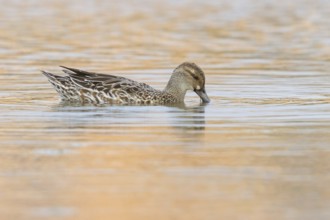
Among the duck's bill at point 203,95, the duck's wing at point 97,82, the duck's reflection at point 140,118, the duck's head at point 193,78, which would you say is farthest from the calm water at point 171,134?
the duck's wing at point 97,82

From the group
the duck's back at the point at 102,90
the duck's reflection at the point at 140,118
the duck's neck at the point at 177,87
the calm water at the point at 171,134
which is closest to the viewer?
the calm water at the point at 171,134

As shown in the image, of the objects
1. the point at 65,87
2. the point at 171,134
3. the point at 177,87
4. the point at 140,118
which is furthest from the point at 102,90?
the point at 171,134

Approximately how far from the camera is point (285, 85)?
57.0ft

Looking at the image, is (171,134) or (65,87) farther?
(65,87)

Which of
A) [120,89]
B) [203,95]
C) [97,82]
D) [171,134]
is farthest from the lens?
[203,95]

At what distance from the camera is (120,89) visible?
50.3 ft

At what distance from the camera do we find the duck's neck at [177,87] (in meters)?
15.7

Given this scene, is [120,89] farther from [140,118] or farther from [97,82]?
[140,118]

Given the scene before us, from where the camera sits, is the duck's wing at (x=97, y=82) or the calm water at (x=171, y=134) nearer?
the calm water at (x=171, y=134)

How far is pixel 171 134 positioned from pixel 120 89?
125 inches

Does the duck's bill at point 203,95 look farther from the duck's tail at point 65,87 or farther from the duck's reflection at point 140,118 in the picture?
the duck's tail at point 65,87

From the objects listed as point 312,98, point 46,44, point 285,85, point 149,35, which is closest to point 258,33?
point 149,35

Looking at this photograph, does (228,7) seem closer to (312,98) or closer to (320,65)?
(320,65)

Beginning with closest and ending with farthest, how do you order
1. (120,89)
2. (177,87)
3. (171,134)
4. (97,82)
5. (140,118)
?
(171,134) < (140,118) < (120,89) < (97,82) < (177,87)
